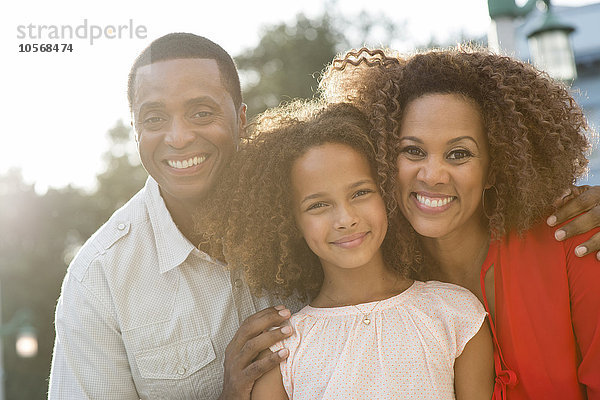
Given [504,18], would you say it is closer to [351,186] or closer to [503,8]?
[503,8]

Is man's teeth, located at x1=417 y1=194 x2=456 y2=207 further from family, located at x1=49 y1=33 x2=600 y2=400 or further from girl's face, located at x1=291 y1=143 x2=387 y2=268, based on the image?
girl's face, located at x1=291 y1=143 x2=387 y2=268

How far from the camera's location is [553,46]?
7.12 meters

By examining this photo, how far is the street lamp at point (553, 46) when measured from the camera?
687 cm

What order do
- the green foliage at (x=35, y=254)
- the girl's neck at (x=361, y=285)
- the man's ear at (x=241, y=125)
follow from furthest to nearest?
the green foliage at (x=35, y=254) < the man's ear at (x=241, y=125) < the girl's neck at (x=361, y=285)

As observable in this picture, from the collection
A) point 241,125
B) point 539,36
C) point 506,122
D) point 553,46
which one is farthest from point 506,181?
point 539,36

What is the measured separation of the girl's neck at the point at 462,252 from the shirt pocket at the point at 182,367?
1.14 meters

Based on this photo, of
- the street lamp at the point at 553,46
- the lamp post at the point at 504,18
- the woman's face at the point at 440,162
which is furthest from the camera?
the street lamp at the point at 553,46

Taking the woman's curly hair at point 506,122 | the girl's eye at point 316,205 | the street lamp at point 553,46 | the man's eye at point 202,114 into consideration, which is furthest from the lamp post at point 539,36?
the girl's eye at point 316,205

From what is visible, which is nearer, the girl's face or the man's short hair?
the girl's face

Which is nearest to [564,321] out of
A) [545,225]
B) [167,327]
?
[545,225]

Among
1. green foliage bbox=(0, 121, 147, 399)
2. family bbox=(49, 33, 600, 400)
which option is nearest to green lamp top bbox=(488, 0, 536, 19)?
Result: family bbox=(49, 33, 600, 400)

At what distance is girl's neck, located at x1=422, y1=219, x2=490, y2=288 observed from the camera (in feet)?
11.0

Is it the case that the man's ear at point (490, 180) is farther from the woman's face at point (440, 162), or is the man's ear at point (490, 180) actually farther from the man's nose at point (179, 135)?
the man's nose at point (179, 135)

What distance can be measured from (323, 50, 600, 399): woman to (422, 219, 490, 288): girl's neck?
11cm
